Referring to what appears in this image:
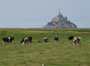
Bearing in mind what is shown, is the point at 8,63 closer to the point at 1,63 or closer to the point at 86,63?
the point at 1,63

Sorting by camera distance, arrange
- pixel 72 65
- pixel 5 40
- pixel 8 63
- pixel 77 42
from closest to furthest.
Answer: pixel 72 65
pixel 8 63
pixel 77 42
pixel 5 40

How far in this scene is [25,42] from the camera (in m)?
34.4

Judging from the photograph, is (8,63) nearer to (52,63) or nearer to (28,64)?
(28,64)

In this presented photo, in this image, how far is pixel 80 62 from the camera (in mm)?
17688

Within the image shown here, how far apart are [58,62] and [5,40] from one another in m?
20.1

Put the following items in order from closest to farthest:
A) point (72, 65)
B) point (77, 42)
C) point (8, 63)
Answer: point (72, 65) < point (8, 63) < point (77, 42)

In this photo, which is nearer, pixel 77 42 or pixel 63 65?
pixel 63 65

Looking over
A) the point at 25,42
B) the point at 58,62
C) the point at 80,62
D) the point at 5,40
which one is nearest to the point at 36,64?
the point at 58,62

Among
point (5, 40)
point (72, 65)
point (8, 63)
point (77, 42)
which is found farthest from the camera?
point (5, 40)

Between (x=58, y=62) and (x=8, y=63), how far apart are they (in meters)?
3.60

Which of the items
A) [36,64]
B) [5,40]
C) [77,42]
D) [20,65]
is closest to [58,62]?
[36,64]

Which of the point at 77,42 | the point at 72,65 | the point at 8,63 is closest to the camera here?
the point at 72,65

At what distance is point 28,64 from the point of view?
17.0 metres

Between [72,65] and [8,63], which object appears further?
[8,63]
